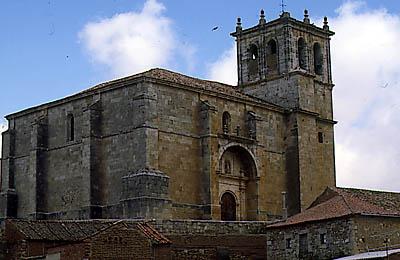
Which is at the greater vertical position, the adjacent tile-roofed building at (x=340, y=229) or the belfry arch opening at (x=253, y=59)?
the belfry arch opening at (x=253, y=59)

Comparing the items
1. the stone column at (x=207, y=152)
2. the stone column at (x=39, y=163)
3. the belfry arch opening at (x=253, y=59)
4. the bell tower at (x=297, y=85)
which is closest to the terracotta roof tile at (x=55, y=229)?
the stone column at (x=207, y=152)

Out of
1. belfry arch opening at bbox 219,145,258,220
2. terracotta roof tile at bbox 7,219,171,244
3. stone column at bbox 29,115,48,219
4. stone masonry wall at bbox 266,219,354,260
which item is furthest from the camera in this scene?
stone column at bbox 29,115,48,219

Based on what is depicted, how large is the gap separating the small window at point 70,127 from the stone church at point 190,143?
6cm

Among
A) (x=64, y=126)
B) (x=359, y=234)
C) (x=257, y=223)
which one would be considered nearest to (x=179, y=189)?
(x=257, y=223)

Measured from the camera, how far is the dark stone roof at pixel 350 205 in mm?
37812

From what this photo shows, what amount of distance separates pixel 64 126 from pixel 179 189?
7.97 meters

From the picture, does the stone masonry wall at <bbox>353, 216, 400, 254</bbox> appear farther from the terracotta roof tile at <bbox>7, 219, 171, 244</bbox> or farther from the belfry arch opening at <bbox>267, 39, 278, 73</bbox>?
the belfry arch opening at <bbox>267, 39, 278, 73</bbox>

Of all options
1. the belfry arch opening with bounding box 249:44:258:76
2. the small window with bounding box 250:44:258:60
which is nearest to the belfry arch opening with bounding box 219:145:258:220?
the belfry arch opening with bounding box 249:44:258:76

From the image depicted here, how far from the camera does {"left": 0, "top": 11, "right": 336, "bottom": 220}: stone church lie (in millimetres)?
46844

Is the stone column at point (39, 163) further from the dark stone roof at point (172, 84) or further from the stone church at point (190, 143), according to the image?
the dark stone roof at point (172, 84)

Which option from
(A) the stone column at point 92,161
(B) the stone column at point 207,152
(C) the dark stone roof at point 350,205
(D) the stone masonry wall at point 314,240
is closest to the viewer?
(D) the stone masonry wall at point 314,240

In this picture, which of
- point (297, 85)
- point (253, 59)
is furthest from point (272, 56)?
point (297, 85)

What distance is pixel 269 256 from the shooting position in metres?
40.9

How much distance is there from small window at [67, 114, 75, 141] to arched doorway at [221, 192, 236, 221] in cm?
873
